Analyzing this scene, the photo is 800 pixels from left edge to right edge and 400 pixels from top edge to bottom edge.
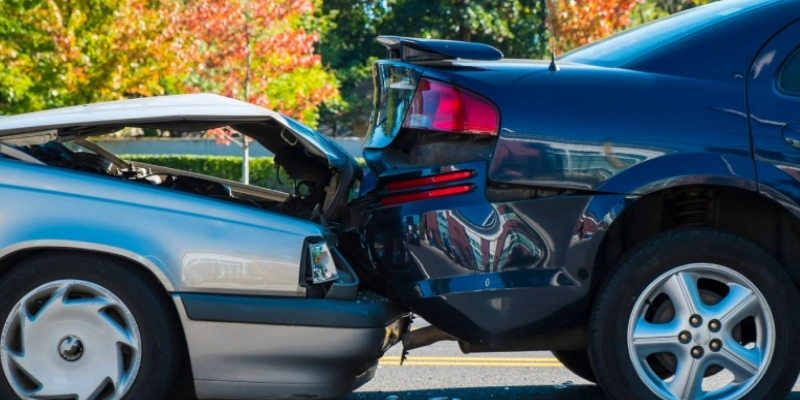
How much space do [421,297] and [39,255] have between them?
1.36 metres

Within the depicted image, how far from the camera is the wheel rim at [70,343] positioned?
376cm

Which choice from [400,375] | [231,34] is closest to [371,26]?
[231,34]

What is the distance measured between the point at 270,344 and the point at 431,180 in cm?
81

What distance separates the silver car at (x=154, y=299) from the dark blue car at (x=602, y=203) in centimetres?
39

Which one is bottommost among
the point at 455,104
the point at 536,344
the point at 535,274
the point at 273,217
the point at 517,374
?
the point at 517,374

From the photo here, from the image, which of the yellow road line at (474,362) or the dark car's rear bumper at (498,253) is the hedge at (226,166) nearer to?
the yellow road line at (474,362)

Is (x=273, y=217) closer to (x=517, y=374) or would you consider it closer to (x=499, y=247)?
(x=499, y=247)

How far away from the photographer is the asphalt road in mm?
4973

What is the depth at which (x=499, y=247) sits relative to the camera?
3826 millimetres

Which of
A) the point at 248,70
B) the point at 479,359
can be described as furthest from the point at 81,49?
the point at 479,359

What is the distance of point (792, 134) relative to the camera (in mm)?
3924

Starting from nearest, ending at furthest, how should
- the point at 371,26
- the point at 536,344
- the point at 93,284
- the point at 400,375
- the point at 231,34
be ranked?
1. the point at 93,284
2. the point at 536,344
3. the point at 400,375
4. the point at 231,34
5. the point at 371,26

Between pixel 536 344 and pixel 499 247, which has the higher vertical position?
pixel 499 247

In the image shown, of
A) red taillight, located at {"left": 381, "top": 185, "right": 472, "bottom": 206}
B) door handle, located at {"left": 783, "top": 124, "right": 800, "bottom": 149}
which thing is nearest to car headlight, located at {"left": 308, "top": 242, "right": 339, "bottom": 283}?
red taillight, located at {"left": 381, "top": 185, "right": 472, "bottom": 206}
